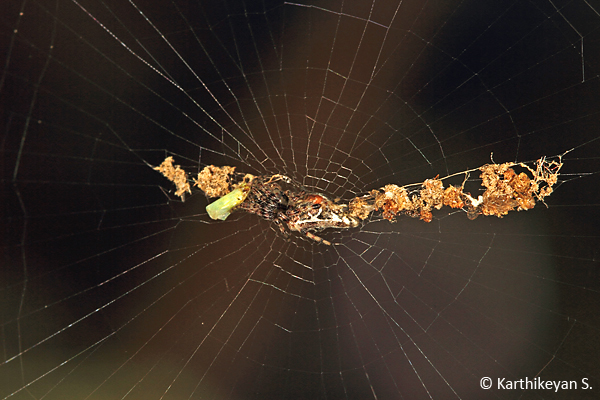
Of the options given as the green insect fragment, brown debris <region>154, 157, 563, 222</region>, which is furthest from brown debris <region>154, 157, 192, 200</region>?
the green insect fragment

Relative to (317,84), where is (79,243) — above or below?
below

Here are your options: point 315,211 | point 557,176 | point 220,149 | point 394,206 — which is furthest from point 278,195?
point 557,176

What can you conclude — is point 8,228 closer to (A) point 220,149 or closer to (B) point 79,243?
(B) point 79,243

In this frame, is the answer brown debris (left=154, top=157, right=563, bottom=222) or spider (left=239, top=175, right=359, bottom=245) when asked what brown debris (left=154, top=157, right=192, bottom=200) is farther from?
spider (left=239, top=175, right=359, bottom=245)

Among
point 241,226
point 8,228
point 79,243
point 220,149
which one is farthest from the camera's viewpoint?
point 241,226

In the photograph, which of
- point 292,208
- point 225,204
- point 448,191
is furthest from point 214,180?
point 448,191

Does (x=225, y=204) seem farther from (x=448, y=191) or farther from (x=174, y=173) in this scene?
(x=448, y=191)
